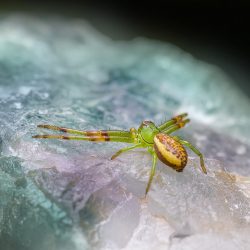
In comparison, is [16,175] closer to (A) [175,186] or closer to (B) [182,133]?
(A) [175,186]

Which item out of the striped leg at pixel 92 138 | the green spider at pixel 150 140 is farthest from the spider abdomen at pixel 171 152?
the striped leg at pixel 92 138

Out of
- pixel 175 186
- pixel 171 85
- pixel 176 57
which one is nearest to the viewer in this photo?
pixel 175 186

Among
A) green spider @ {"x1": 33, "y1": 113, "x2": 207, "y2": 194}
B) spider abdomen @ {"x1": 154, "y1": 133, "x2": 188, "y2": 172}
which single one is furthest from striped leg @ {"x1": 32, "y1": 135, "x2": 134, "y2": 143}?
spider abdomen @ {"x1": 154, "y1": 133, "x2": 188, "y2": 172}

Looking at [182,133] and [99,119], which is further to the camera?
[182,133]

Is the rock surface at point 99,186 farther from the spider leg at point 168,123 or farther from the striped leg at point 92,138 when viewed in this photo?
the spider leg at point 168,123

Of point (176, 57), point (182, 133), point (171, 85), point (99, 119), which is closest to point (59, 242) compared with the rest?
point (99, 119)

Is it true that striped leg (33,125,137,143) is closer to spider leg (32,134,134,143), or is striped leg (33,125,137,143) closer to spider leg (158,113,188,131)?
spider leg (32,134,134,143)
